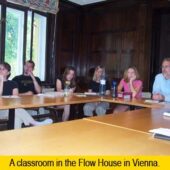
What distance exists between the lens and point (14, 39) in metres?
5.41

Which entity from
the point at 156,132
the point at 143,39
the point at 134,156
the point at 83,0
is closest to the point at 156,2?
the point at 143,39

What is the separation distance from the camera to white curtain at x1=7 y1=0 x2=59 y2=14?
204 inches

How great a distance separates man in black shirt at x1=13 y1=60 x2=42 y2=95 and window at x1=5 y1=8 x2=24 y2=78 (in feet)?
2.36

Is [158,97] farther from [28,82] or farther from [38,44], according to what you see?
[38,44]

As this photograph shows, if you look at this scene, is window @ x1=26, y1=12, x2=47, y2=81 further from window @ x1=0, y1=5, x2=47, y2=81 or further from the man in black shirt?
the man in black shirt

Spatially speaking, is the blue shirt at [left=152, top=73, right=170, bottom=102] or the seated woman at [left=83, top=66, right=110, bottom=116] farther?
the seated woman at [left=83, top=66, right=110, bottom=116]

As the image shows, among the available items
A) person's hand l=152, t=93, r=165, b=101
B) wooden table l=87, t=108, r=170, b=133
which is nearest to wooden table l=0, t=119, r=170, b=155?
wooden table l=87, t=108, r=170, b=133

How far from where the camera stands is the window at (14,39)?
5.27m

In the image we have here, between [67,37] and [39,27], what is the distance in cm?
73

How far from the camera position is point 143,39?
5.68 metres

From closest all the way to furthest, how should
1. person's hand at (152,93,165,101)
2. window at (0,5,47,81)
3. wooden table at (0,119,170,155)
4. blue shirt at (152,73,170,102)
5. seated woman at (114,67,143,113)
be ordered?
wooden table at (0,119,170,155), person's hand at (152,93,165,101), blue shirt at (152,73,170,102), seated woman at (114,67,143,113), window at (0,5,47,81)

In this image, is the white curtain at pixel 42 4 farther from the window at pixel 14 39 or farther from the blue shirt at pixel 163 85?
the blue shirt at pixel 163 85

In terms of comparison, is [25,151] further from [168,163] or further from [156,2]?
[156,2]

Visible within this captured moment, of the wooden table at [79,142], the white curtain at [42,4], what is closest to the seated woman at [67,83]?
the white curtain at [42,4]
